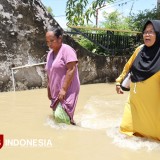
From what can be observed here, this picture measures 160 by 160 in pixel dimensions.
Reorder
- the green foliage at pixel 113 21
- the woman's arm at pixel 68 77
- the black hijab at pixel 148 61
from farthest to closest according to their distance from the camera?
1. the green foliage at pixel 113 21
2. the woman's arm at pixel 68 77
3. the black hijab at pixel 148 61

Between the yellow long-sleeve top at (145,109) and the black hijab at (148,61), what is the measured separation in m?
0.06

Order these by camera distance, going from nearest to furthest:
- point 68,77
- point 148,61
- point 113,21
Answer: point 148,61
point 68,77
point 113,21

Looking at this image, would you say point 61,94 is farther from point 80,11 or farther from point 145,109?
point 80,11

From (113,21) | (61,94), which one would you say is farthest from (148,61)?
(113,21)

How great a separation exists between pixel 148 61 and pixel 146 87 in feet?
0.95

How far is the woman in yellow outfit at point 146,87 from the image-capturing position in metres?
3.69

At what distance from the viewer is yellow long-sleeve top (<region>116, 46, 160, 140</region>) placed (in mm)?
3736

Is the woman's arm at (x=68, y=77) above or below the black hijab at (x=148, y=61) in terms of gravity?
below

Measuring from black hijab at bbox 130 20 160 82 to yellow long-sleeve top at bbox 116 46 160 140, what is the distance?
A: 60 millimetres

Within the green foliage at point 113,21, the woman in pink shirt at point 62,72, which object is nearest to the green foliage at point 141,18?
the green foliage at point 113,21

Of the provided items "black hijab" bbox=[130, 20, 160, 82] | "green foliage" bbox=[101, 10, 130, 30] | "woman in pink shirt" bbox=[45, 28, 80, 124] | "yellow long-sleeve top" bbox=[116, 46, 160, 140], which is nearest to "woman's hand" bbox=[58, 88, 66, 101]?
"woman in pink shirt" bbox=[45, 28, 80, 124]

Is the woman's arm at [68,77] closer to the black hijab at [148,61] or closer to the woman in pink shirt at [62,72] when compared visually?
the woman in pink shirt at [62,72]

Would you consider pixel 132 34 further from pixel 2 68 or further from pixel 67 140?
pixel 67 140

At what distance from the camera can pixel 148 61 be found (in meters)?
3.71
